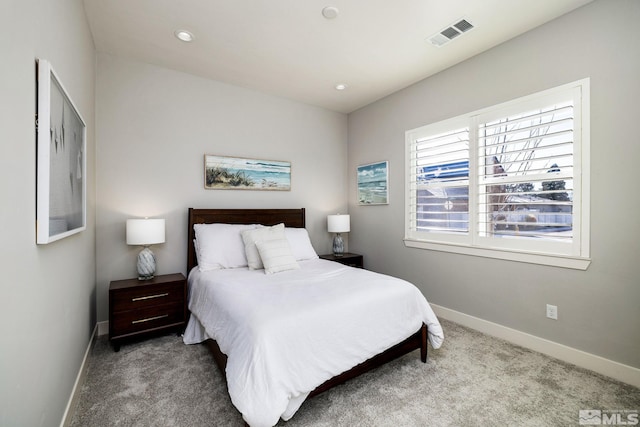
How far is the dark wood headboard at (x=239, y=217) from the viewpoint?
126 inches

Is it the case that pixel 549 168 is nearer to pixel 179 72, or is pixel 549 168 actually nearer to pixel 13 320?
pixel 13 320

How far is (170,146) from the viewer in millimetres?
3205

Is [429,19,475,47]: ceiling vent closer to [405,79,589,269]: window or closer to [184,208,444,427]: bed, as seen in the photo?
[405,79,589,269]: window

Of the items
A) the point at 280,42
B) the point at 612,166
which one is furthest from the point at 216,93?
the point at 612,166

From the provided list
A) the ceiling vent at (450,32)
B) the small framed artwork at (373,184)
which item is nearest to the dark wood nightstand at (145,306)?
the small framed artwork at (373,184)

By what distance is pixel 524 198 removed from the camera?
260 centimetres

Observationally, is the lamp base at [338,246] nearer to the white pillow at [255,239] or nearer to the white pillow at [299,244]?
the white pillow at [299,244]

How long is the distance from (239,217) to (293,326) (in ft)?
6.97

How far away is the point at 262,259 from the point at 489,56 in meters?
3.02

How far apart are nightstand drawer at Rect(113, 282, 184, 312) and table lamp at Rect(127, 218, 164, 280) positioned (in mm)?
248

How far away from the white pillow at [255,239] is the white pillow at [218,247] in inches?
4.1

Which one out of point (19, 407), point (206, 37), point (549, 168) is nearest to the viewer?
point (19, 407)

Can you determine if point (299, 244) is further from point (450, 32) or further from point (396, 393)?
point (450, 32)

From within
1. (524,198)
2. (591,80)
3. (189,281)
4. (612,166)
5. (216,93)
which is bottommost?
(189,281)
